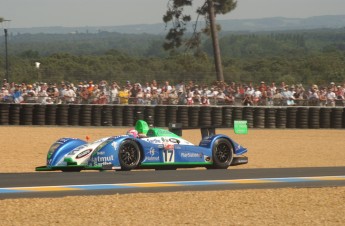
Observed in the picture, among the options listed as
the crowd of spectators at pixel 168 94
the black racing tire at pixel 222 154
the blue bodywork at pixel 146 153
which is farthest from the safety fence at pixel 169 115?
the blue bodywork at pixel 146 153

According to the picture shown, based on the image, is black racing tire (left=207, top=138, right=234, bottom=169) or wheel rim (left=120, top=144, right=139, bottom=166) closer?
wheel rim (left=120, top=144, right=139, bottom=166)

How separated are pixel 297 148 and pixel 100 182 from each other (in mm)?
11422

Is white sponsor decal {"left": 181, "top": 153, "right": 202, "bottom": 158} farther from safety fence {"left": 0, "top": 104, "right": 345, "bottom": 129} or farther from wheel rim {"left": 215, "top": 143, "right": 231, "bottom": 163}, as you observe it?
safety fence {"left": 0, "top": 104, "right": 345, "bottom": 129}

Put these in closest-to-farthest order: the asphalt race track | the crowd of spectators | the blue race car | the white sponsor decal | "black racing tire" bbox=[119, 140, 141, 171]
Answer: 1. the asphalt race track
2. the blue race car
3. "black racing tire" bbox=[119, 140, 141, 171]
4. the white sponsor decal
5. the crowd of spectators

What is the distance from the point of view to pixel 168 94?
94.4 feet

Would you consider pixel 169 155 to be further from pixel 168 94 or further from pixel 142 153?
pixel 168 94

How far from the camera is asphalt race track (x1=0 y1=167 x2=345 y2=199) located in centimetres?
1114

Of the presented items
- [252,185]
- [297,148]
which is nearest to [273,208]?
[252,185]

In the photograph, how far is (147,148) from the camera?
14.3 meters

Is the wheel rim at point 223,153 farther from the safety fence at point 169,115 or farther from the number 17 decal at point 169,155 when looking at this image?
the safety fence at point 169,115

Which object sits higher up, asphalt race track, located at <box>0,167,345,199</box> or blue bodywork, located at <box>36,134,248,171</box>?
blue bodywork, located at <box>36,134,248,171</box>

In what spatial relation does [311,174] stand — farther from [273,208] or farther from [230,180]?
[273,208]

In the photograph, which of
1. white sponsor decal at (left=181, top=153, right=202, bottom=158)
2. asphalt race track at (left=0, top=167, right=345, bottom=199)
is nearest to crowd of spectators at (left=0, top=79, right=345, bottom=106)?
white sponsor decal at (left=181, top=153, right=202, bottom=158)

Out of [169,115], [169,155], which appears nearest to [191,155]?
[169,155]
